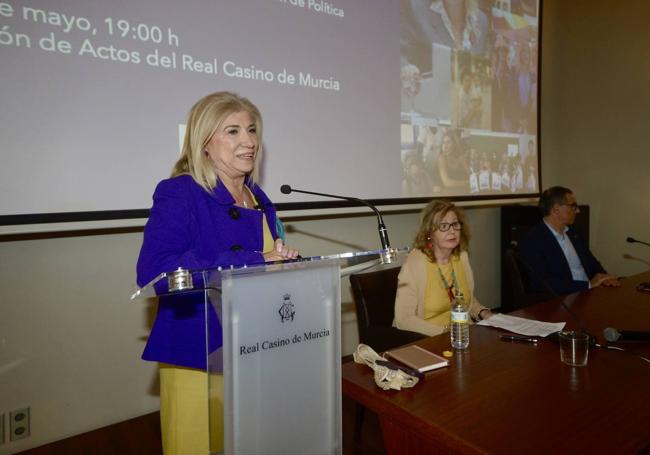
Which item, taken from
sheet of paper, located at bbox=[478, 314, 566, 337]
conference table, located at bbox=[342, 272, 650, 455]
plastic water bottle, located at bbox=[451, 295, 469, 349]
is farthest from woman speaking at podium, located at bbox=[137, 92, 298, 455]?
sheet of paper, located at bbox=[478, 314, 566, 337]

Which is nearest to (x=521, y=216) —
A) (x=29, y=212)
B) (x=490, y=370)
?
(x=490, y=370)

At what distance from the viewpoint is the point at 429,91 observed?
343cm

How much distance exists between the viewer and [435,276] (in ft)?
7.73

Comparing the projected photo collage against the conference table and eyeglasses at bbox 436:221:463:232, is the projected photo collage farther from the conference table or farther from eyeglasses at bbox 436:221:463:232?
the conference table

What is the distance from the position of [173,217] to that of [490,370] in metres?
1.09

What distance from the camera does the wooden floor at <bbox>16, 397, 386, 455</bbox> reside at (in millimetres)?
2250

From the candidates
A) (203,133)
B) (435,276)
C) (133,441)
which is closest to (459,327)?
(435,276)

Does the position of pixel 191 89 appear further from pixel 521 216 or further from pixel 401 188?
pixel 521 216

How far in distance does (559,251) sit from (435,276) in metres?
1.34

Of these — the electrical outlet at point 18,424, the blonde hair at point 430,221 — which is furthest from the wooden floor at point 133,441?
the blonde hair at point 430,221

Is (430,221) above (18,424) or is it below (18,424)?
above

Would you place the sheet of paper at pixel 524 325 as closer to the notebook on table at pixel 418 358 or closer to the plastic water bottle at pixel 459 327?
the plastic water bottle at pixel 459 327

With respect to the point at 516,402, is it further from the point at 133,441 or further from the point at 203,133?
the point at 133,441

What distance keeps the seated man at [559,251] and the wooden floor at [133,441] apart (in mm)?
1498
